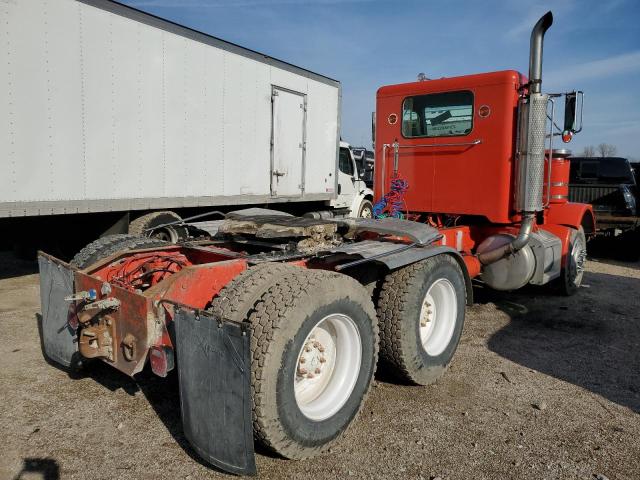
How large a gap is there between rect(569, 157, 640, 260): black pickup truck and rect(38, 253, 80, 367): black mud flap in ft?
35.5

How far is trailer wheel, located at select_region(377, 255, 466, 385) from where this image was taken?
3.92 metres

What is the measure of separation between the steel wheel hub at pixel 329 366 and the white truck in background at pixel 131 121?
15.2ft

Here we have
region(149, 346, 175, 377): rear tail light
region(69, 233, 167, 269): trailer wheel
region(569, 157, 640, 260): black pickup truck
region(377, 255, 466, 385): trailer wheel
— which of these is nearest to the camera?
region(149, 346, 175, 377): rear tail light

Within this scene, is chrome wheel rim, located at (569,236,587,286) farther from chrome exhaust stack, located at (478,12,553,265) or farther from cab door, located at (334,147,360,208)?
cab door, located at (334,147,360,208)

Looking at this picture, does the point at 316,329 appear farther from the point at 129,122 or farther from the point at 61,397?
the point at 129,122

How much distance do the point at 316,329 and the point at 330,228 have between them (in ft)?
3.85

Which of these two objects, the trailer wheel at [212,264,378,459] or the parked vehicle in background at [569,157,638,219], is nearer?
the trailer wheel at [212,264,378,459]

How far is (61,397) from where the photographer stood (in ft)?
12.8

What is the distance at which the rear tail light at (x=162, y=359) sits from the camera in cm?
288

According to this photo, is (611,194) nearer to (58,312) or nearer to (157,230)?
(157,230)

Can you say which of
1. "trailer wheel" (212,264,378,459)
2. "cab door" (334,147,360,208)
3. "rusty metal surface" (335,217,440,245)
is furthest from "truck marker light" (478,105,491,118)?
"cab door" (334,147,360,208)

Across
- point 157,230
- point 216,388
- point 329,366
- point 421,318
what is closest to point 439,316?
point 421,318

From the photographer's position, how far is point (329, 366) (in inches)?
134

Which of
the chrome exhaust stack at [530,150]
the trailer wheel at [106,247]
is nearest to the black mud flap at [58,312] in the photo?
the trailer wheel at [106,247]
